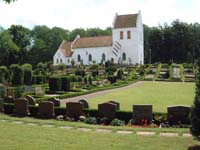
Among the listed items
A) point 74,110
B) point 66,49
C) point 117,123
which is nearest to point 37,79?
point 74,110

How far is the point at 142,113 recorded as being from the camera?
15875 millimetres

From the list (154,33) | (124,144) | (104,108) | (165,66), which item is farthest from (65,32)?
(124,144)

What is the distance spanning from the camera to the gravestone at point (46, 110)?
59.1ft

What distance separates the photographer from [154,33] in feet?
313

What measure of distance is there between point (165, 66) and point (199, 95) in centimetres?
6009

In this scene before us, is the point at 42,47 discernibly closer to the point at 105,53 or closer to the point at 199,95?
the point at 105,53

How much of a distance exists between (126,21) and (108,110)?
71.7m

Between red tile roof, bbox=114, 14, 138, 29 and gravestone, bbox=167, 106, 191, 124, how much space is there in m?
71.2

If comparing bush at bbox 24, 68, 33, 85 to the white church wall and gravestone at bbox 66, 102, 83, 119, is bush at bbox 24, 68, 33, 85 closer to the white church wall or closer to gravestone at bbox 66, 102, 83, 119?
gravestone at bbox 66, 102, 83, 119

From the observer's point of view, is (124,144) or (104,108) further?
(104,108)

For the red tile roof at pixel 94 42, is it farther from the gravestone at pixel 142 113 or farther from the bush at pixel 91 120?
the gravestone at pixel 142 113

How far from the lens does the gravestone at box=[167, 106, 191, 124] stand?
→ 50.4 ft

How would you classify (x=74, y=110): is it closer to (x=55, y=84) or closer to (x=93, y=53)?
(x=55, y=84)

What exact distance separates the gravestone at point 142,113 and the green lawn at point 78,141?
A: 177 inches
